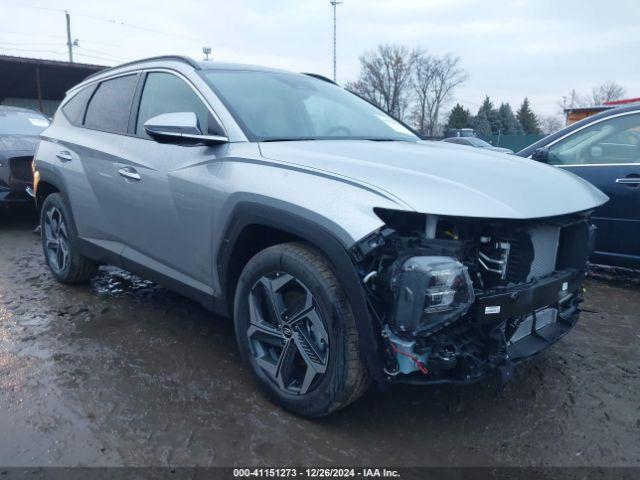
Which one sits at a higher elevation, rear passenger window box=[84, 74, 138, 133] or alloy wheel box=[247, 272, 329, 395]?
rear passenger window box=[84, 74, 138, 133]

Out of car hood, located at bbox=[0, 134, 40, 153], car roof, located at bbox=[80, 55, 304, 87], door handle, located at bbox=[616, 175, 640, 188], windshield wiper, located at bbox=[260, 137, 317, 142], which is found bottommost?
door handle, located at bbox=[616, 175, 640, 188]

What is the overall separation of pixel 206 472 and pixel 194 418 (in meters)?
0.41

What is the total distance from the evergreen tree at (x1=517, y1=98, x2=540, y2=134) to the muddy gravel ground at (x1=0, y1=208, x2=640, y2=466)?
66.2 metres

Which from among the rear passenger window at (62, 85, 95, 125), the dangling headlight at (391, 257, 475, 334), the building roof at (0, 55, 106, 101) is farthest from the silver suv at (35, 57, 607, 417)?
the building roof at (0, 55, 106, 101)

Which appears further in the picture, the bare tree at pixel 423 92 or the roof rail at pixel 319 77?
the bare tree at pixel 423 92

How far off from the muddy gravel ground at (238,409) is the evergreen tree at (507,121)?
6062 centimetres

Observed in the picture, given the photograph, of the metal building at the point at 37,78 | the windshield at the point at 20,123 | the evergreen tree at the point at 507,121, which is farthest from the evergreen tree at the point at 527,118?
the windshield at the point at 20,123

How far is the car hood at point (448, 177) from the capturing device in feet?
6.86

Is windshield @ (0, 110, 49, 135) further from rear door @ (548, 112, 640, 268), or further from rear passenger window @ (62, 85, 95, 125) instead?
rear door @ (548, 112, 640, 268)

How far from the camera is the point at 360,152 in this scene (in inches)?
102

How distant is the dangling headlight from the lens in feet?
6.50

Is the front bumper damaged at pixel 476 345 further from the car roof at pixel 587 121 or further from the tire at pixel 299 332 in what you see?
the car roof at pixel 587 121

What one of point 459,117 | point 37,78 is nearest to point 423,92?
point 459,117

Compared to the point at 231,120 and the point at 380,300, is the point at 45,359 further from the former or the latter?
the point at 380,300
